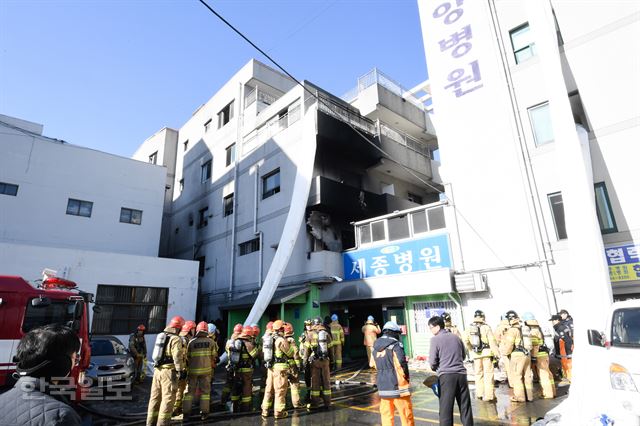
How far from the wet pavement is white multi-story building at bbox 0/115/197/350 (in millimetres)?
7981

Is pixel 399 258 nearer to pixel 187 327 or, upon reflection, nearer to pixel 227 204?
pixel 187 327

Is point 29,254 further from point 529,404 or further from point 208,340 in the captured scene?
point 529,404

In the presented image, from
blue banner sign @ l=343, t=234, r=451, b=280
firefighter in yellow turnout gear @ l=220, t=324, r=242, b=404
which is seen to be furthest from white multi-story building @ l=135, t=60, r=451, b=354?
firefighter in yellow turnout gear @ l=220, t=324, r=242, b=404

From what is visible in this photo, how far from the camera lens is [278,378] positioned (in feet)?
24.7

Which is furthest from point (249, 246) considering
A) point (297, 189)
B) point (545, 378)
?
point (545, 378)

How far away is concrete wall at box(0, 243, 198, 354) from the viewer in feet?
47.5

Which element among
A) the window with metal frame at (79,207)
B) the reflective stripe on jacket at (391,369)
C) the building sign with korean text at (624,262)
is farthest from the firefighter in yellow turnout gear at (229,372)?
the window with metal frame at (79,207)

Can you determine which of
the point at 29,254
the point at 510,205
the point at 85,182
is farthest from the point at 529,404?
the point at 85,182

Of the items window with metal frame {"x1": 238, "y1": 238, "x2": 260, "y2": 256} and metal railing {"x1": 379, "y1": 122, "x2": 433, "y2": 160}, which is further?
metal railing {"x1": 379, "y1": 122, "x2": 433, "y2": 160}

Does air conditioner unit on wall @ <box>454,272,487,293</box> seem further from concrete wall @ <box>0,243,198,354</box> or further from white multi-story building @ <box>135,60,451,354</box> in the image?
concrete wall @ <box>0,243,198,354</box>

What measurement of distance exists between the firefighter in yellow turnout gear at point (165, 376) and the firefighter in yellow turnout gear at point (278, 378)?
1.87 m

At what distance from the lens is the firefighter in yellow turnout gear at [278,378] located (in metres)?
7.39

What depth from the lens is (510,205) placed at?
1215cm

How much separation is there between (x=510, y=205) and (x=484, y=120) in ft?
11.3
